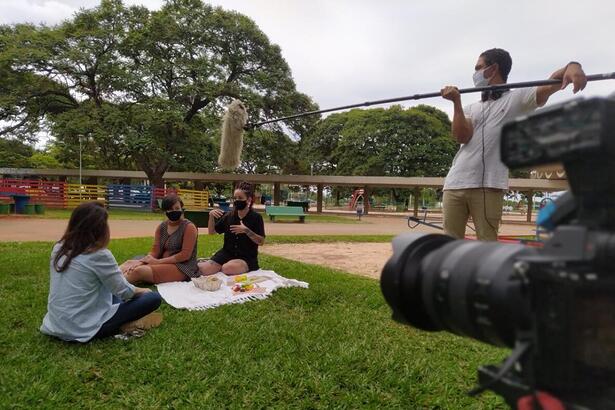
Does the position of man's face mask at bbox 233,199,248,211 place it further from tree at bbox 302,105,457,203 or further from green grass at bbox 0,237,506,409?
tree at bbox 302,105,457,203

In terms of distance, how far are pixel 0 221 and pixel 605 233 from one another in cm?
1407

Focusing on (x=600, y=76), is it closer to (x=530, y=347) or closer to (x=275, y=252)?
(x=530, y=347)

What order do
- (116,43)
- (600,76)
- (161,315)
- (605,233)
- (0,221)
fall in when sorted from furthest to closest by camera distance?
(116,43) → (0,221) → (161,315) → (600,76) → (605,233)

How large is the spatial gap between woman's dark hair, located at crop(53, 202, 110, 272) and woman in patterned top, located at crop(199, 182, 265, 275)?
1.86 metres

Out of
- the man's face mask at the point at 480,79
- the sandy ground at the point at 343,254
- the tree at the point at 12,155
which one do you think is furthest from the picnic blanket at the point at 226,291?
the tree at the point at 12,155

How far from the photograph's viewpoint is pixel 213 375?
97.7 inches

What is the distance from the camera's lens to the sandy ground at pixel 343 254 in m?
6.41

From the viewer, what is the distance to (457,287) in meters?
0.89

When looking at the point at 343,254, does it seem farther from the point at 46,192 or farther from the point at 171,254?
the point at 46,192

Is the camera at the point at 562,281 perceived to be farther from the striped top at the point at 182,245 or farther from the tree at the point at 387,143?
the tree at the point at 387,143

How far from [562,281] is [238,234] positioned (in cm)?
429

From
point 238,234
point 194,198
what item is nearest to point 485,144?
point 238,234

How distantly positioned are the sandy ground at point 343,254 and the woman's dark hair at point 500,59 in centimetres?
346

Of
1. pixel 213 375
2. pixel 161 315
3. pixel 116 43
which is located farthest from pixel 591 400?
pixel 116 43
